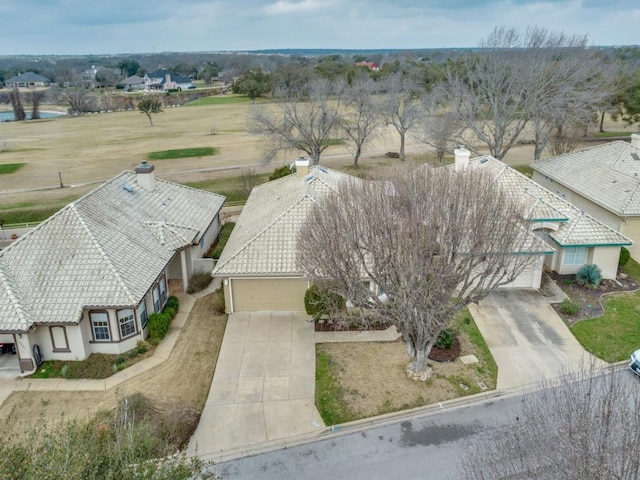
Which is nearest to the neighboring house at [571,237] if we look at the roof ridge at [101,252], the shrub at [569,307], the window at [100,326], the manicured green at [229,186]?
the shrub at [569,307]

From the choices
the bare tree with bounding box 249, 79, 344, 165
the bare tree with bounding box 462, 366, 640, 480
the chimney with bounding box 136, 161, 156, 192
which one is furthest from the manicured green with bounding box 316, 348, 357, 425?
the bare tree with bounding box 249, 79, 344, 165

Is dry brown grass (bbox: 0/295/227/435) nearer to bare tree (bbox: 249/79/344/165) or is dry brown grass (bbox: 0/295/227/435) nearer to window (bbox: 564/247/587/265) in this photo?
window (bbox: 564/247/587/265)

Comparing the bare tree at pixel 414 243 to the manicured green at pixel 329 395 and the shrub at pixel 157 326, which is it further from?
the shrub at pixel 157 326

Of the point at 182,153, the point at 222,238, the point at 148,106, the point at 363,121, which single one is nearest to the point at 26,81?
the point at 148,106

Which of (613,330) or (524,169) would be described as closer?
(613,330)

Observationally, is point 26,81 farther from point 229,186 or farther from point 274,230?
point 274,230
